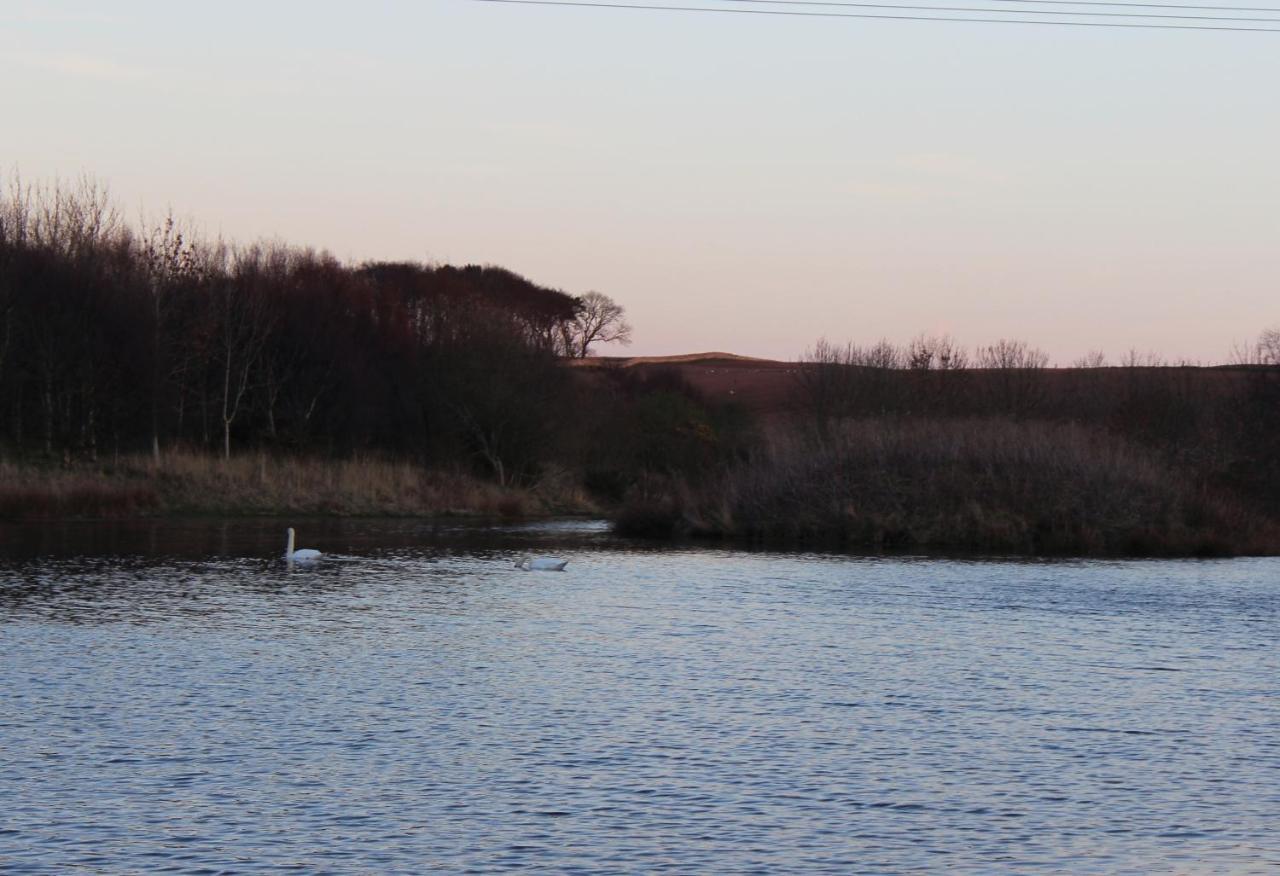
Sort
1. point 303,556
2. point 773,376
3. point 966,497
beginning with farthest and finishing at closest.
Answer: point 773,376, point 966,497, point 303,556

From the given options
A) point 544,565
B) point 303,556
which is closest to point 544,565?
point 544,565

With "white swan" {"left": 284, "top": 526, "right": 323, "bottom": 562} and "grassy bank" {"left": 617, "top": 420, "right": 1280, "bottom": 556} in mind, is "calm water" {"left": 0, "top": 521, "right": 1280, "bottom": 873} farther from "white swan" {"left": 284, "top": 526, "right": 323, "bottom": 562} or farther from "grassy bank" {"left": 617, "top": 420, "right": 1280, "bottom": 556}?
"grassy bank" {"left": 617, "top": 420, "right": 1280, "bottom": 556}

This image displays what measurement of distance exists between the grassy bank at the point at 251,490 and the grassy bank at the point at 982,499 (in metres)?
11.3

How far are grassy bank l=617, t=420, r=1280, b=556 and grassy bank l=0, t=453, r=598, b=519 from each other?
11319mm

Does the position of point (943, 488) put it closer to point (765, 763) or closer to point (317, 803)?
point (765, 763)

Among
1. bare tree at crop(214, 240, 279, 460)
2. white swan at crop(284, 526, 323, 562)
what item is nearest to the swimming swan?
white swan at crop(284, 526, 323, 562)

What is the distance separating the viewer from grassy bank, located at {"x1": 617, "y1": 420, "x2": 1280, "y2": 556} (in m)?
37.6

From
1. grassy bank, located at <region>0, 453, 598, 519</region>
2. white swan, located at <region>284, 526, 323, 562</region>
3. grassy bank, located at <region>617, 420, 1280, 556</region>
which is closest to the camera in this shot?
white swan, located at <region>284, 526, 323, 562</region>

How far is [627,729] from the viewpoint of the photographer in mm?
13391

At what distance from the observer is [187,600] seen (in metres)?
22.4

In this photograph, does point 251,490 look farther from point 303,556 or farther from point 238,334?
point 303,556

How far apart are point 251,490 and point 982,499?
2187cm

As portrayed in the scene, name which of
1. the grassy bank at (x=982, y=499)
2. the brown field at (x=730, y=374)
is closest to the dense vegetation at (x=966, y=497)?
the grassy bank at (x=982, y=499)

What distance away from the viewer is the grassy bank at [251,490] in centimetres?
4125
